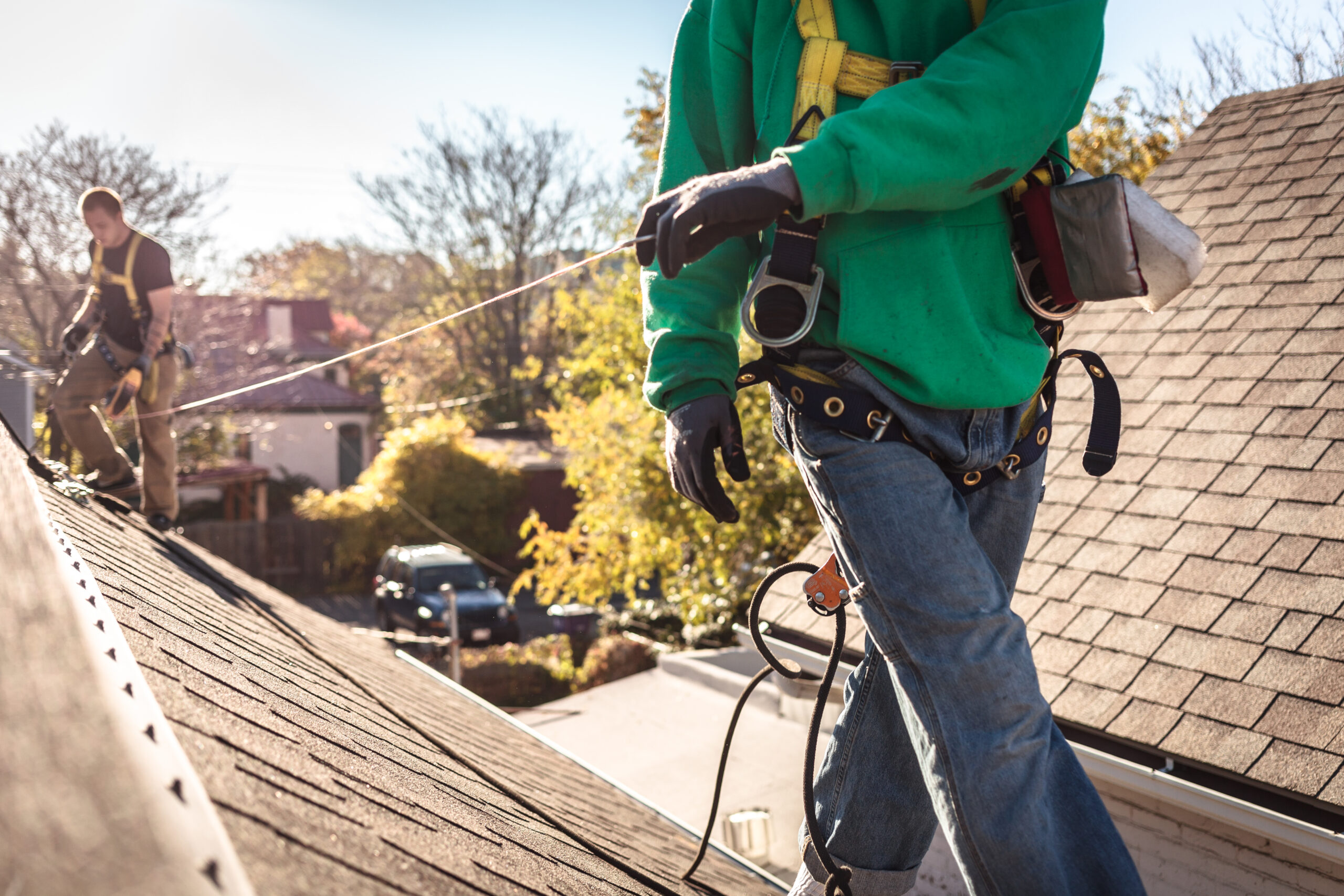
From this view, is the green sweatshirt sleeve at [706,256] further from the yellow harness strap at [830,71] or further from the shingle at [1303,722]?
the shingle at [1303,722]

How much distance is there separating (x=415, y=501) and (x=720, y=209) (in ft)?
73.5

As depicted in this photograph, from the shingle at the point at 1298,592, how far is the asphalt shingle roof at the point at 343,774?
1.64 metres

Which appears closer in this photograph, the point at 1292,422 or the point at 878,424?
the point at 878,424

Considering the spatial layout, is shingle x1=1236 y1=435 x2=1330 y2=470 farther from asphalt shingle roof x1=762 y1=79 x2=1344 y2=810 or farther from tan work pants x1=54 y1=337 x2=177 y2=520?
tan work pants x1=54 y1=337 x2=177 y2=520

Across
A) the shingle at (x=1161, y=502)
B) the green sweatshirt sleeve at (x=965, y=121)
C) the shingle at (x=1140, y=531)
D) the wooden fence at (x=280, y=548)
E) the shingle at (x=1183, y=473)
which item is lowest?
the wooden fence at (x=280, y=548)

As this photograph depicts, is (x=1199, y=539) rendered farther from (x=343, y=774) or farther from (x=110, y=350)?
(x=110, y=350)

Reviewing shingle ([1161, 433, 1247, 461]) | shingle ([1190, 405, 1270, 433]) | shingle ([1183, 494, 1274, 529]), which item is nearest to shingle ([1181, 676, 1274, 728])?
shingle ([1183, 494, 1274, 529])

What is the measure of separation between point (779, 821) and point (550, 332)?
24.8 m

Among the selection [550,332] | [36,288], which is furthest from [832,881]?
[550,332]

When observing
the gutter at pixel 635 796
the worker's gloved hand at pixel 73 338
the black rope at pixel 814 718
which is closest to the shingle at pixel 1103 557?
the gutter at pixel 635 796

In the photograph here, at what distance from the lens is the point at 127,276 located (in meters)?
5.37

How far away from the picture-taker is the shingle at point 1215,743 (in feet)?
8.84

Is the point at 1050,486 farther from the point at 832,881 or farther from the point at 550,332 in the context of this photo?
the point at 550,332

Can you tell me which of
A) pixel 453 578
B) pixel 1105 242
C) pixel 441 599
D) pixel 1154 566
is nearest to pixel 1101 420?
pixel 1105 242
